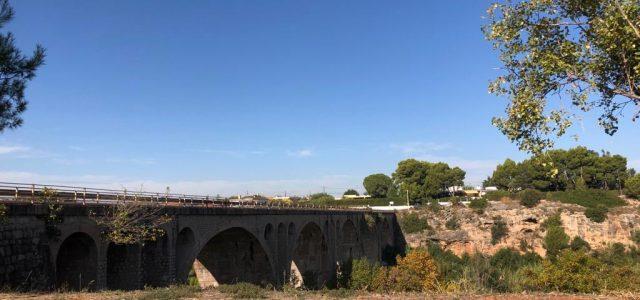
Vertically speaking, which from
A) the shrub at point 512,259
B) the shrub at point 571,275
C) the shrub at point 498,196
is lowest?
the shrub at point 512,259

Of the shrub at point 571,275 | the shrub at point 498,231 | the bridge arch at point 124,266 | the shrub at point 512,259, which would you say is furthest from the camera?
the shrub at point 498,231

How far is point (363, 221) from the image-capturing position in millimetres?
71875

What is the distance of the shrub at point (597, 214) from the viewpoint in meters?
73.9

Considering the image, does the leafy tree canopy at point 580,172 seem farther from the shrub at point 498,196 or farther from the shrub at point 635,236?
the shrub at point 635,236

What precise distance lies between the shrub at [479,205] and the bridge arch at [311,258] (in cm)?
3564

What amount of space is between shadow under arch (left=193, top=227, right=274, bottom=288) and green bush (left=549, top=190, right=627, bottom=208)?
60.1m

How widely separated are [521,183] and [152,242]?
97.9 meters

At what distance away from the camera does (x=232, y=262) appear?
4206 cm

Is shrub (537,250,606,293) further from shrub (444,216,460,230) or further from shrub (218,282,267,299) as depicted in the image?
shrub (444,216,460,230)

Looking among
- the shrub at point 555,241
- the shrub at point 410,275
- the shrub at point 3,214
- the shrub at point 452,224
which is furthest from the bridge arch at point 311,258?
the shrub at point 3,214

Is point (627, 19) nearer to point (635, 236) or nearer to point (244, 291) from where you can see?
point (244, 291)

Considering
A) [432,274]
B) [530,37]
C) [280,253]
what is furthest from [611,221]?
[530,37]

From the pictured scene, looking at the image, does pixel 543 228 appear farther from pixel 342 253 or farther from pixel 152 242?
pixel 152 242

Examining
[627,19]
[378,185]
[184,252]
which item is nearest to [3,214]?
[184,252]
